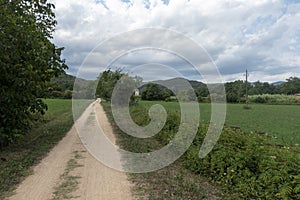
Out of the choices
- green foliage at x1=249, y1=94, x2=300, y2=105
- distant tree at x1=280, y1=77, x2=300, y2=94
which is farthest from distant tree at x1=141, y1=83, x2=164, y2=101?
distant tree at x1=280, y1=77, x2=300, y2=94

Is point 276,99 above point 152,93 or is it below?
below

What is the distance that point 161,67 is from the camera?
7.62 m

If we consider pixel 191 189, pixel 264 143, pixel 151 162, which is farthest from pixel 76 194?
pixel 264 143

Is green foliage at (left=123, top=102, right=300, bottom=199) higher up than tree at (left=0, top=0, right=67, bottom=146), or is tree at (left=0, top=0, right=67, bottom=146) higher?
tree at (left=0, top=0, right=67, bottom=146)

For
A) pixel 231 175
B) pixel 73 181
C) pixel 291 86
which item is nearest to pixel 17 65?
pixel 73 181

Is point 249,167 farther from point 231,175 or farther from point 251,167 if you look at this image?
point 231,175

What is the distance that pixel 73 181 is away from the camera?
5.22m

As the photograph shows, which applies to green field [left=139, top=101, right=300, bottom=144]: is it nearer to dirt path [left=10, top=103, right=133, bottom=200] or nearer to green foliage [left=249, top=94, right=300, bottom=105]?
dirt path [left=10, top=103, right=133, bottom=200]

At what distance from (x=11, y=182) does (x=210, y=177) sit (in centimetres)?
409

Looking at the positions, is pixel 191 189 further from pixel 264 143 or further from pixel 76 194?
pixel 76 194

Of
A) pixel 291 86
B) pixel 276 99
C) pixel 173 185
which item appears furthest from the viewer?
pixel 291 86

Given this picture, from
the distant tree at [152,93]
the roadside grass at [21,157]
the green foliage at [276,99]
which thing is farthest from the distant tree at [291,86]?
the roadside grass at [21,157]

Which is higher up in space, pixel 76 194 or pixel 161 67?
pixel 161 67

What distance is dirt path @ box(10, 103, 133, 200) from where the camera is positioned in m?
4.49
